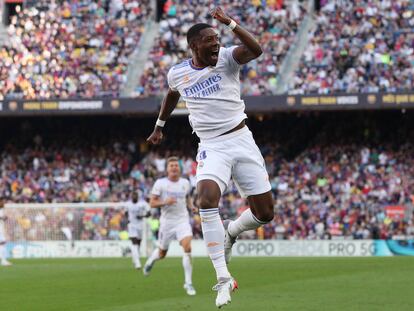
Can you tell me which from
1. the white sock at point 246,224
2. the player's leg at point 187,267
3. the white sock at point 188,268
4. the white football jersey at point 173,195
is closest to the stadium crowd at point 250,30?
the white football jersey at point 173,195

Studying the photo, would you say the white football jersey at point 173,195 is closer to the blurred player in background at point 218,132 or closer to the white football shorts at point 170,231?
the white football shorts at point 170,231

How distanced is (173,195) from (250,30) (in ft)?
71.8

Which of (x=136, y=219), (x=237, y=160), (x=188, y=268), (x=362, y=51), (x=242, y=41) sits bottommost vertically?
(x=188, y=268)

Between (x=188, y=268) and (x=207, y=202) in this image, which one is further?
(x=188, y=268)

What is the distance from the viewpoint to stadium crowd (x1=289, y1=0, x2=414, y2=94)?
1469 inches

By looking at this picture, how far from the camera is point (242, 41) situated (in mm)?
10586

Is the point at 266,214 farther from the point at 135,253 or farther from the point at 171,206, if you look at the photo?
the point at 135,253

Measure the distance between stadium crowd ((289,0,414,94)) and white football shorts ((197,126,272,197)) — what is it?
26492 millimetres

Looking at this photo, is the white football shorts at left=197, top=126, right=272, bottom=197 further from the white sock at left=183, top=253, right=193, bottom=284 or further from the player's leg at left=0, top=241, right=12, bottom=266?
the player's leg at left=0, top=241, right=12, bottom=266

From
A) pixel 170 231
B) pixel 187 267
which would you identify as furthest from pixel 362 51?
pixel 187 267

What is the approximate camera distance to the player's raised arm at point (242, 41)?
10172 millimetres

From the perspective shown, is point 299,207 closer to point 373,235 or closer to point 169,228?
point 373,235

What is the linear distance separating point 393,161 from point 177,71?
2739cm

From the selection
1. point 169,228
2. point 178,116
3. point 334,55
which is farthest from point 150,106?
point 169,228
